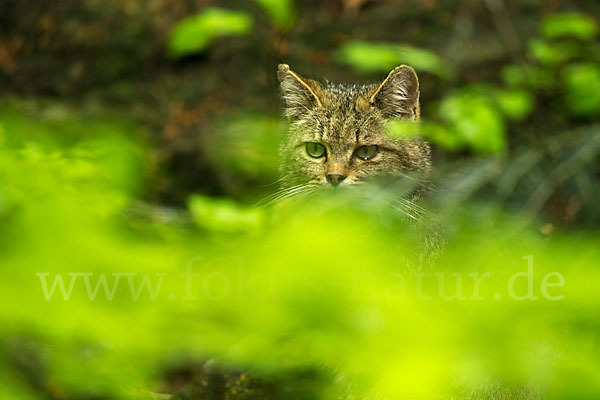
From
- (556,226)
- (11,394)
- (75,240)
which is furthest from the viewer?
(556,226)

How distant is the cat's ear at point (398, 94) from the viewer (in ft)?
13.1

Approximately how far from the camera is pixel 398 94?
13.6 feet

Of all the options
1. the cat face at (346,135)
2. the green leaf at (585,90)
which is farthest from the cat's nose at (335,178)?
the green leaf at (585,90)

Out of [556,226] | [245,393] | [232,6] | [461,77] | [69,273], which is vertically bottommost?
[69,273]

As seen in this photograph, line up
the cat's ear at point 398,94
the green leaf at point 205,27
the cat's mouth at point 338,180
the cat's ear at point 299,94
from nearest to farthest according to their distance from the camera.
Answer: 1. the cat's ear at point 398,94
2. the cat's mouth at point 338,180
3. the cat's ear at point 299,94
4. the green leaf at point 205,27

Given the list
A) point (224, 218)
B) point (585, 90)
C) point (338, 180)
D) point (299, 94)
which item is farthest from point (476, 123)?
point (585, 90)

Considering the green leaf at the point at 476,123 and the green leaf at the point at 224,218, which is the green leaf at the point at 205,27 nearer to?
the green leaf at the point at 224,218

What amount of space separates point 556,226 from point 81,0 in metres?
7.13

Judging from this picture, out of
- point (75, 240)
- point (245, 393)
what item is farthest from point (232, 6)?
point (75, 240)

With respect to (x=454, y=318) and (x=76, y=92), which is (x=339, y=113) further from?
(x=76, y=92)

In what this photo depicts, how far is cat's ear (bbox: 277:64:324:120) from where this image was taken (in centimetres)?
439

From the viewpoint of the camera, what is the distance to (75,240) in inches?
47.3

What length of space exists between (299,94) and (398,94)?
0.66 meters

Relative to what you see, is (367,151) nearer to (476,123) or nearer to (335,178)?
(335,178)
